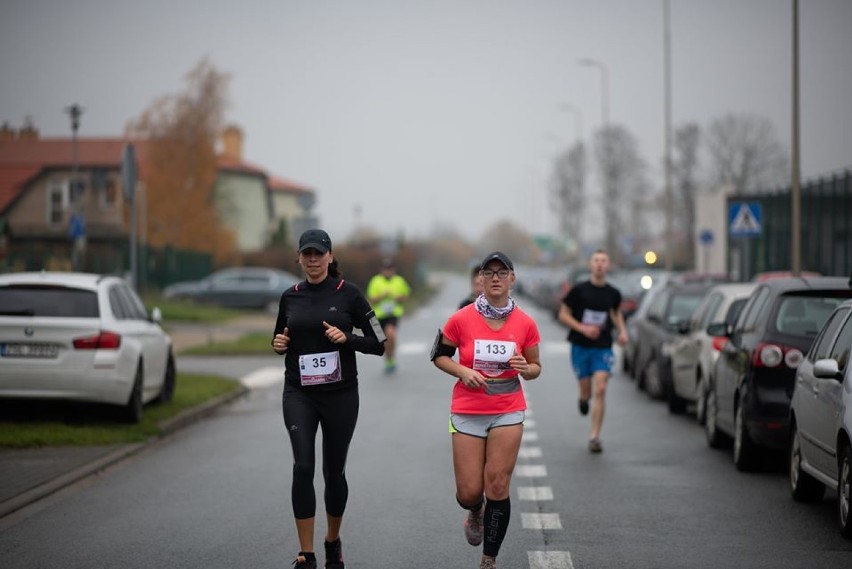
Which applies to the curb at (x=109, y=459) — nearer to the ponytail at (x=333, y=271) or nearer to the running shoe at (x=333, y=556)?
the running shoe at (x=333, y=556)

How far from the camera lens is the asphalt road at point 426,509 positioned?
345 inches

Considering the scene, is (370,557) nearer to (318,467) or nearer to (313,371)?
(313,371)

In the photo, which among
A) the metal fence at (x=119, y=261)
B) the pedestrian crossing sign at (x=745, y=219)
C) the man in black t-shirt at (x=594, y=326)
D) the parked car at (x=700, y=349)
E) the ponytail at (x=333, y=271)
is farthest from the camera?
the metal fence at (x=119, y=261)

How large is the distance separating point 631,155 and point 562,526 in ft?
304

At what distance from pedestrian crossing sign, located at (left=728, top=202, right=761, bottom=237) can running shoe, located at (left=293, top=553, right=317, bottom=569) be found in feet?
78.3

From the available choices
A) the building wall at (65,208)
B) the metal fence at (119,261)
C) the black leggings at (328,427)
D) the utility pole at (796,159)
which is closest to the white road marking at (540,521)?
the black leggings at (328,427)

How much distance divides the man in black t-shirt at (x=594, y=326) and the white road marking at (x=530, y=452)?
58cm

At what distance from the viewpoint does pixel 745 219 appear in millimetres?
30672

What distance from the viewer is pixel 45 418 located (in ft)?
51.4

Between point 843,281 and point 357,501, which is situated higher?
point 843,281

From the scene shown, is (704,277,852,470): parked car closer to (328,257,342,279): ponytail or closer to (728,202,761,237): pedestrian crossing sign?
(328,257,342,279): ponytail

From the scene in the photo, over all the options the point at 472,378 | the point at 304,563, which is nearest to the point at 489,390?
the point at 472,378

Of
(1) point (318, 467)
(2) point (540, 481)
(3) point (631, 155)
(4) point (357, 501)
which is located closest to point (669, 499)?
(2) point (540, 481)

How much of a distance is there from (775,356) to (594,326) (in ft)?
8.75
